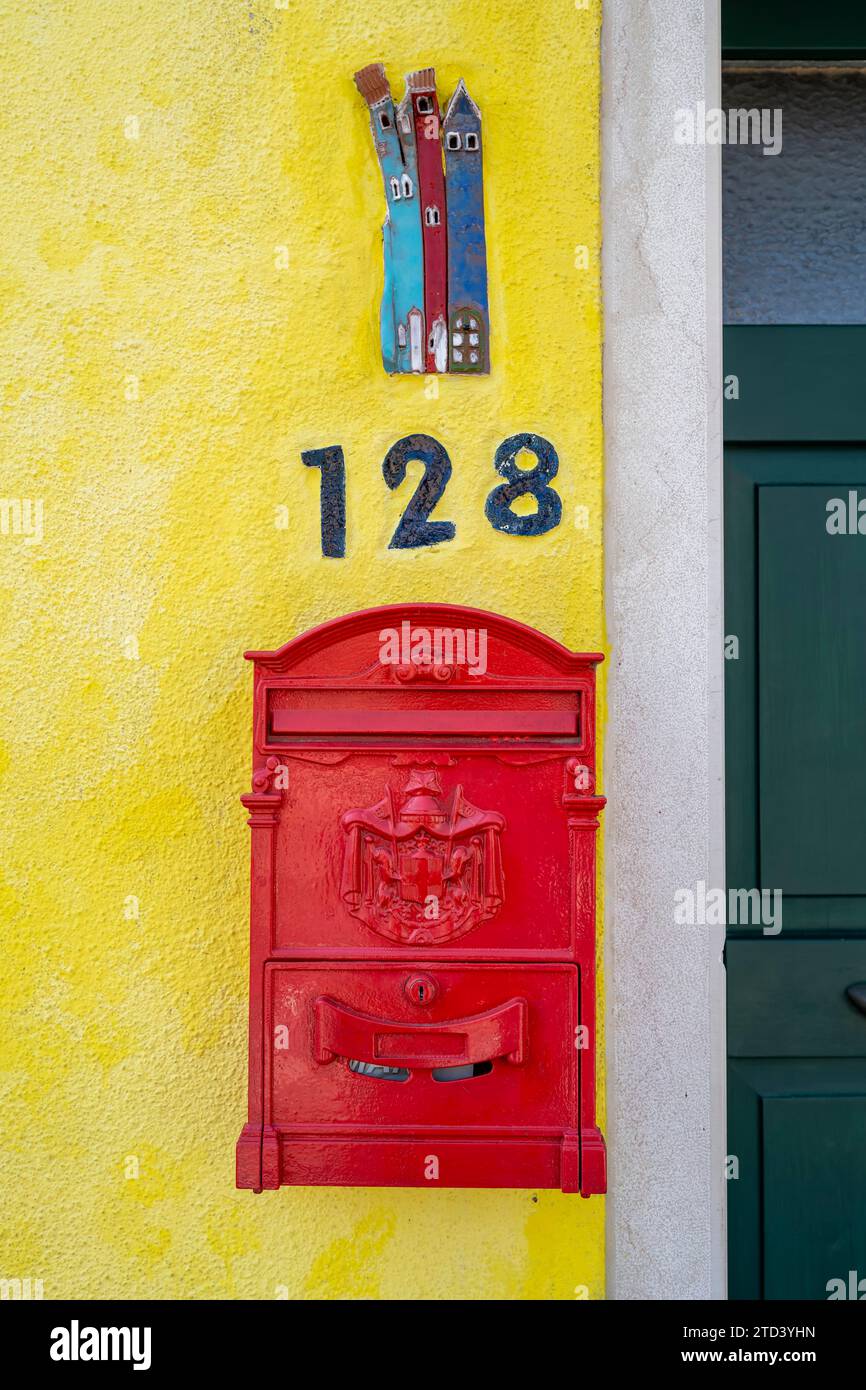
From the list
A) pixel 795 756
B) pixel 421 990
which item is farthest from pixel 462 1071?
pixel 795 756

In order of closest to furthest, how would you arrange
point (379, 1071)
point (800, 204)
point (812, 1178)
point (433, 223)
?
point (379, 1071) → point (433, 223) → point (812, 1178) → point (800, 204)

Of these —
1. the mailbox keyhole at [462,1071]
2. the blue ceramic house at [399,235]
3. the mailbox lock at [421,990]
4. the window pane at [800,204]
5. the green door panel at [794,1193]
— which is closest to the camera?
the mailbox lock at [421,990]

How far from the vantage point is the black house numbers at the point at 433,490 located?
6.40 ft

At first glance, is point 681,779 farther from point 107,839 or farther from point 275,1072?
point 107,839

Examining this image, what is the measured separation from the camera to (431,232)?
1.94 metres

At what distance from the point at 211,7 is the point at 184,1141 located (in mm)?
2389

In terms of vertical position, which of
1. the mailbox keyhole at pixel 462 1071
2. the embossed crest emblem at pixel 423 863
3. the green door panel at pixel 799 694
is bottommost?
the mailbox keyhole at pixel 462 1071

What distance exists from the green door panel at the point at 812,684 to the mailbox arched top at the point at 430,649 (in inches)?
26.8

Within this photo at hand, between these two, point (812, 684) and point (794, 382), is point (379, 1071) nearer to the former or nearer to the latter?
point (812, 684)

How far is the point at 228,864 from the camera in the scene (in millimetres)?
1938

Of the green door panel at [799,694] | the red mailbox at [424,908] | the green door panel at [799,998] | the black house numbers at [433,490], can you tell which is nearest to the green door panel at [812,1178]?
the green door panel at [799,998]

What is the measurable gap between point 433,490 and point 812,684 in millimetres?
976

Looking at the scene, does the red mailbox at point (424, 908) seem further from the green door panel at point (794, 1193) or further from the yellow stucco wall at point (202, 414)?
the green door panel at point (794, 1193)
